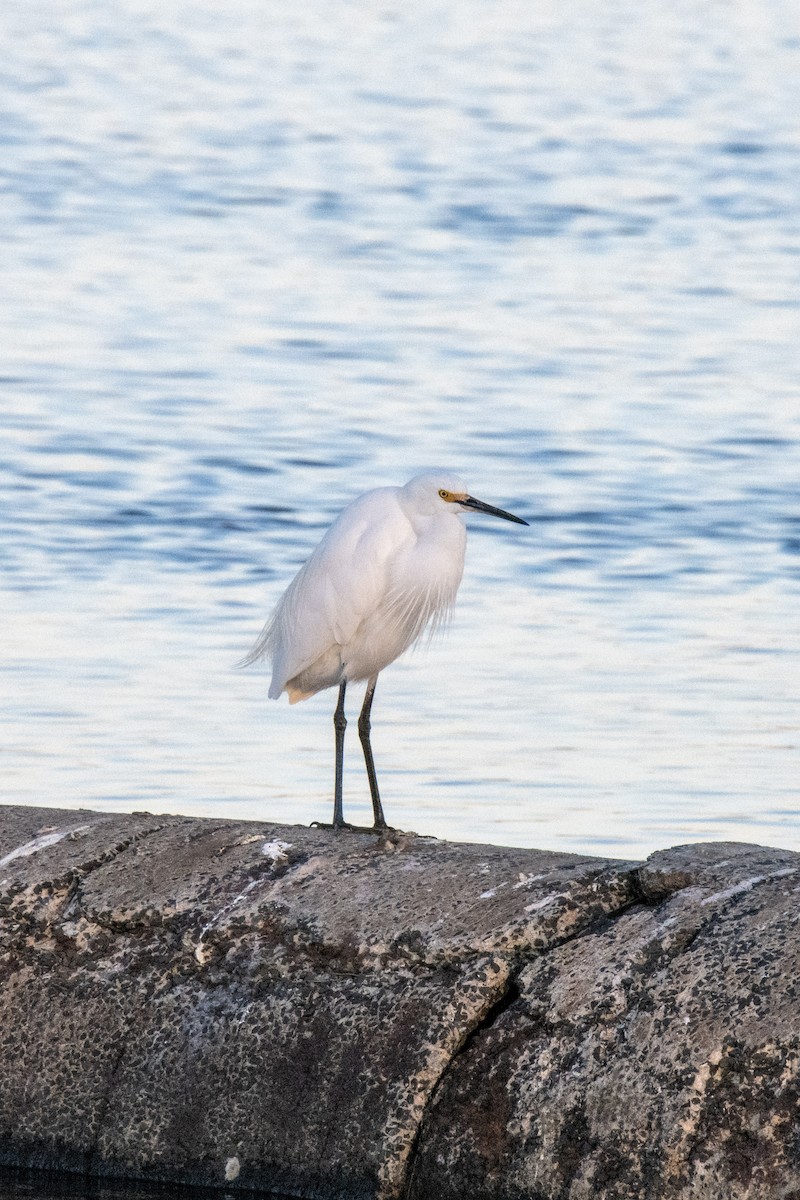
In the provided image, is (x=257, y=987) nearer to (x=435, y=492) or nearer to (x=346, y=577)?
(x=346, y=577)

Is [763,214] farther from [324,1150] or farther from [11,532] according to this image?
[324,1150]

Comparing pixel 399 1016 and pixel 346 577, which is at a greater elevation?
pixel 346 577

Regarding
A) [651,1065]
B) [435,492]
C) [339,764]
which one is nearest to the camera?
[651,1065]

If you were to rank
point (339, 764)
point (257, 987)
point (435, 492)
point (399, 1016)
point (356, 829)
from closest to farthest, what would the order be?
1. point (399, 1016)
2. point (257, 987)
3. point (356, 829)
4. point (339, 764)
5. point (435, 492)

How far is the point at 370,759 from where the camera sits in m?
7.11

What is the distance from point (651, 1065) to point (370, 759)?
224 cm

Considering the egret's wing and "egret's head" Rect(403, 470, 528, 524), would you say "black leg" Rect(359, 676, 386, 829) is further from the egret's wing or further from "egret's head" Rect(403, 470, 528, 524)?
"egret's head" Rect(403, 470, 528, 524)

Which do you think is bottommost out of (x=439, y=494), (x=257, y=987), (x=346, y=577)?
(x=257, y=987)

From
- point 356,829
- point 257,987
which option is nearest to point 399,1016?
point 257,987

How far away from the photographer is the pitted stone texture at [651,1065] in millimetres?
4898

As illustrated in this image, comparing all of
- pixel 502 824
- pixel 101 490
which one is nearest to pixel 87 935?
pixel 502 824

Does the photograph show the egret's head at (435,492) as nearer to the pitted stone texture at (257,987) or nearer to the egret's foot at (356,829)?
the egret's foot at (356,829)

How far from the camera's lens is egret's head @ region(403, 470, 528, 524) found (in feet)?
23.3

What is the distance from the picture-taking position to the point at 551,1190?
5027mm
